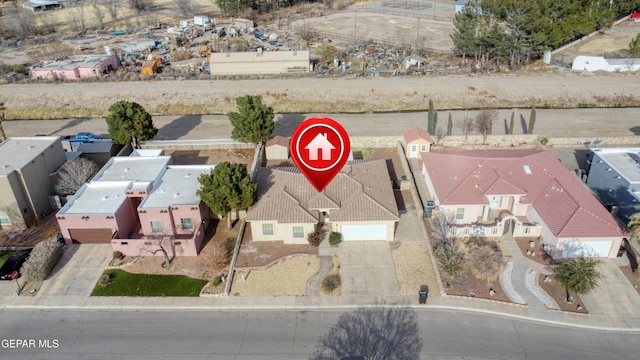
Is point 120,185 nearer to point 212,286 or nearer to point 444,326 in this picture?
point 212,286

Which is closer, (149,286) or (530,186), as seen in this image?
(149,286)

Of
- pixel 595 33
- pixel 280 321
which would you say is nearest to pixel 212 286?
pixel 280 321

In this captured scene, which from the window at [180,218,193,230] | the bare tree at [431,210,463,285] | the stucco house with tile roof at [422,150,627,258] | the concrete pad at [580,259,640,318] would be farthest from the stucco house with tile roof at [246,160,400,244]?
the concrete pad at [580,259,640,318]

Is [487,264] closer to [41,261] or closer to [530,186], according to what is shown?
[530,186]

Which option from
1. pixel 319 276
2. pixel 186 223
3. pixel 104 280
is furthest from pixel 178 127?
pixel 319 276

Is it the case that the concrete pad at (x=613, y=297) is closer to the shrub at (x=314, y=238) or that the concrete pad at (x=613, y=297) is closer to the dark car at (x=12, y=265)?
the shrub at (x=314, y=238)

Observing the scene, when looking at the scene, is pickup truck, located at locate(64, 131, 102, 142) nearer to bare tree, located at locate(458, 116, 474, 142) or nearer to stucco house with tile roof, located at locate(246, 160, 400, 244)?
stucco house with tile roof, located at locate(246, 160, 400, 244)

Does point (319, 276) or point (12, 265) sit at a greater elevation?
point (12, 265)

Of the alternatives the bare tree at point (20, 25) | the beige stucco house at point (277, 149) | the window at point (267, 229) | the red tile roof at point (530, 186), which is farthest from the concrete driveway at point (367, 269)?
the bare tree at point (20, 25)

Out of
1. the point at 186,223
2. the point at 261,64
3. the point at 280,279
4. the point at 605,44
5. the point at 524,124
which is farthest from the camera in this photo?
the point at 605,44
